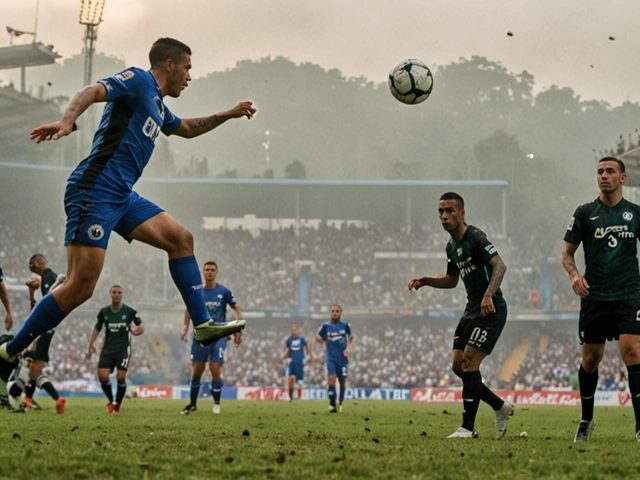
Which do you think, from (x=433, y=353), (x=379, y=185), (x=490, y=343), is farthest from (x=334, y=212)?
(x=490, y=343)

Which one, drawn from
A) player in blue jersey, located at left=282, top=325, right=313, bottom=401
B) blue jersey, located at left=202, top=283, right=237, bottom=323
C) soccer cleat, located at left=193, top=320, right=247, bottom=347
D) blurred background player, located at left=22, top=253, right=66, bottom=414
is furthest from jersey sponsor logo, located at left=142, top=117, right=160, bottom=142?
player in blue jersey, located at left=282, top=325, right=313, bottom=401

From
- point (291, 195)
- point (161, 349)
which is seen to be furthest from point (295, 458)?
point (291, 195)

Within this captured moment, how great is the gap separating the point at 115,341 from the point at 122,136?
10944 mm

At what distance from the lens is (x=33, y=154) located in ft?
226

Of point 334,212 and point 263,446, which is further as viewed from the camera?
point 334,212

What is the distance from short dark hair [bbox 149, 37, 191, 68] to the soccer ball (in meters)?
5.76

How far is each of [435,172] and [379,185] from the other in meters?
51.4

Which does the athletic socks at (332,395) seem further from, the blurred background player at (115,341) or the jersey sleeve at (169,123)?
the jersey sleeve at (169,123)

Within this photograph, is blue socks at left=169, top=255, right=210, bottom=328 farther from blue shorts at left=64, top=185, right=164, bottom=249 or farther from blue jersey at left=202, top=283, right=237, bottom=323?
blue jersey at left=202, top=283, right=237, bottom=323

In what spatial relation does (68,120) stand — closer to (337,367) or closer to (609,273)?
(609,273)

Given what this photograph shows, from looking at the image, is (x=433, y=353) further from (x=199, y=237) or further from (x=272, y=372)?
(x=199, y=237)

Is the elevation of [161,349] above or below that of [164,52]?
below

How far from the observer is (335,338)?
79.9ft

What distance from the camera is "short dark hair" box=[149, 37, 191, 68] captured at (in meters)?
8.13
